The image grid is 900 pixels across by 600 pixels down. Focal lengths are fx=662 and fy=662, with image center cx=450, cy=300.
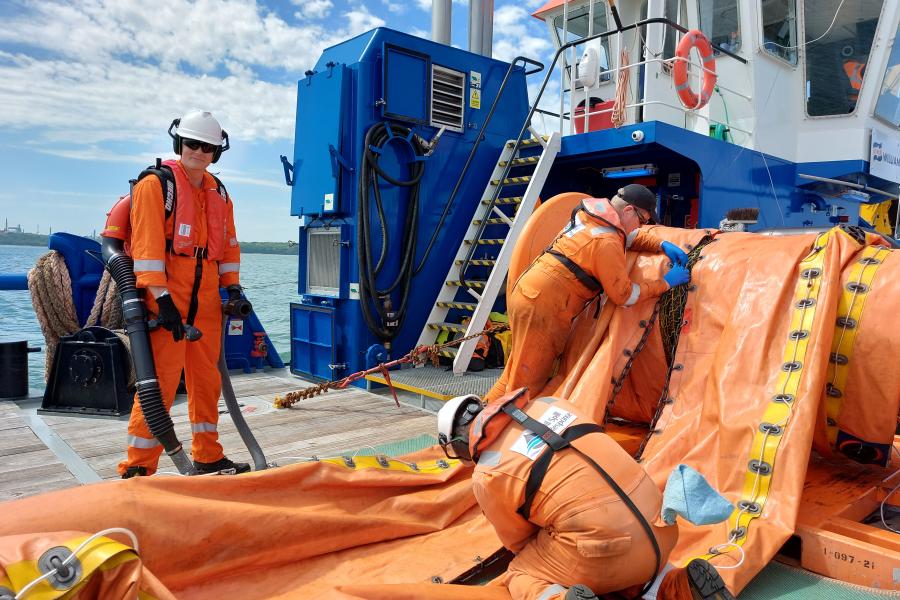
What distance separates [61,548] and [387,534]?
142 cm

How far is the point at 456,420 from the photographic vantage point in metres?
2.41

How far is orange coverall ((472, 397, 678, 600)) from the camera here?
2.10 metres

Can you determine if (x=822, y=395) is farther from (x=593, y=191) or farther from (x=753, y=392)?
(x=593, y=191)

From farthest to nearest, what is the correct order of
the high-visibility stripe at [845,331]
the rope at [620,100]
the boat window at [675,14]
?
the boat window at [675,14], the rope at [620,100], the high-visibility stripe at [845,331]

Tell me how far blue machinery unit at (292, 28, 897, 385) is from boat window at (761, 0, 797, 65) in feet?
4.70

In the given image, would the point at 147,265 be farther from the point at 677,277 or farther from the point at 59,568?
the point at 677,277

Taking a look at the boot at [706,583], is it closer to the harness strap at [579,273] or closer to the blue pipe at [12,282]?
the harness strap at [579,273]

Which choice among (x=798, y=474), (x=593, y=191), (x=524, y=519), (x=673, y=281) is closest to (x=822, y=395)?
(x=798, y=474)

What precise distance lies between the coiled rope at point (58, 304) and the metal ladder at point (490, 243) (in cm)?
281

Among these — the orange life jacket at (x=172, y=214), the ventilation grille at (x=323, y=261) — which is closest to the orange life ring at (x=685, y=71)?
the ventilation grille at (x=323, y=261)

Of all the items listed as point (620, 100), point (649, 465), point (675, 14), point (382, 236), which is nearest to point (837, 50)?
point (675, 14)

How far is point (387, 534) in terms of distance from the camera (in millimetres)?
2949

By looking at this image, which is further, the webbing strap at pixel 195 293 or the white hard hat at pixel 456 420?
the webbing strap at pixel 195 293

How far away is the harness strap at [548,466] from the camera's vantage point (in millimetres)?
2133
